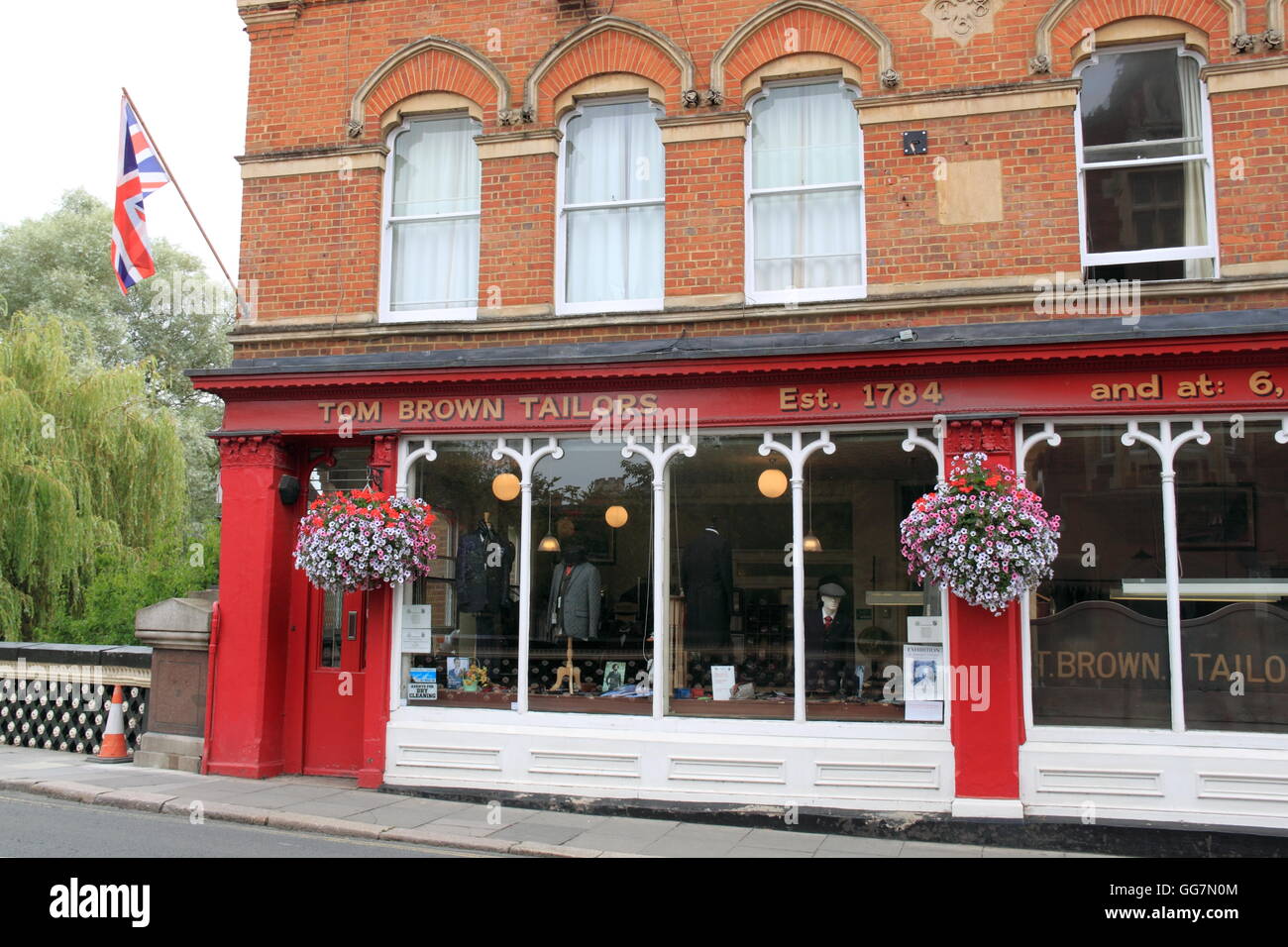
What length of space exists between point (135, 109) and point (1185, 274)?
1105 centimetres

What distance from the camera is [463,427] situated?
10.2 meters

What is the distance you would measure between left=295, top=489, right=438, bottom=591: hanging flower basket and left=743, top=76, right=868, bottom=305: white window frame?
154 inches

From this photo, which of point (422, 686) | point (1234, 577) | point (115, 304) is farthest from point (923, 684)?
point (115, 304)

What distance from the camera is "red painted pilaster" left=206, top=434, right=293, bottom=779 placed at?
34.2 feet

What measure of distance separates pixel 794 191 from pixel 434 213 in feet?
12.7

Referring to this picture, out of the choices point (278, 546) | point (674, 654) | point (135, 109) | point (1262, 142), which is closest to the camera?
point (1262, 142)

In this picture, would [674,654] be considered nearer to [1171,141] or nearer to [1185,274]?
[1185,274]

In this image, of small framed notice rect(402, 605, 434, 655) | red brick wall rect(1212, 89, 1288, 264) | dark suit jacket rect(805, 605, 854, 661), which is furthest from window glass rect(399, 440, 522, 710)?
red brick wall rect(1212, 89, 1288, 264)

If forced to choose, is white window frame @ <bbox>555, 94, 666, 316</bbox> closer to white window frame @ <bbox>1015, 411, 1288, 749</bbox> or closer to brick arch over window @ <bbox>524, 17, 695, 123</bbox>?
brick arch over window @ <bbox>524, 17, 695, 123</bbox>

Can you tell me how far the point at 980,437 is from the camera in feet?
29.6

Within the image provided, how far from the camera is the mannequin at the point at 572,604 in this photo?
1003 centimetres

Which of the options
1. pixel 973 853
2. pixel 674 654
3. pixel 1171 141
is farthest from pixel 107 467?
pixel 1171 141

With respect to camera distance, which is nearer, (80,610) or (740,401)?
(740,401)

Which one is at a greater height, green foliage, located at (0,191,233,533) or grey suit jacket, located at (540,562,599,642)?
green foliage, located at (0,191,233,533)
